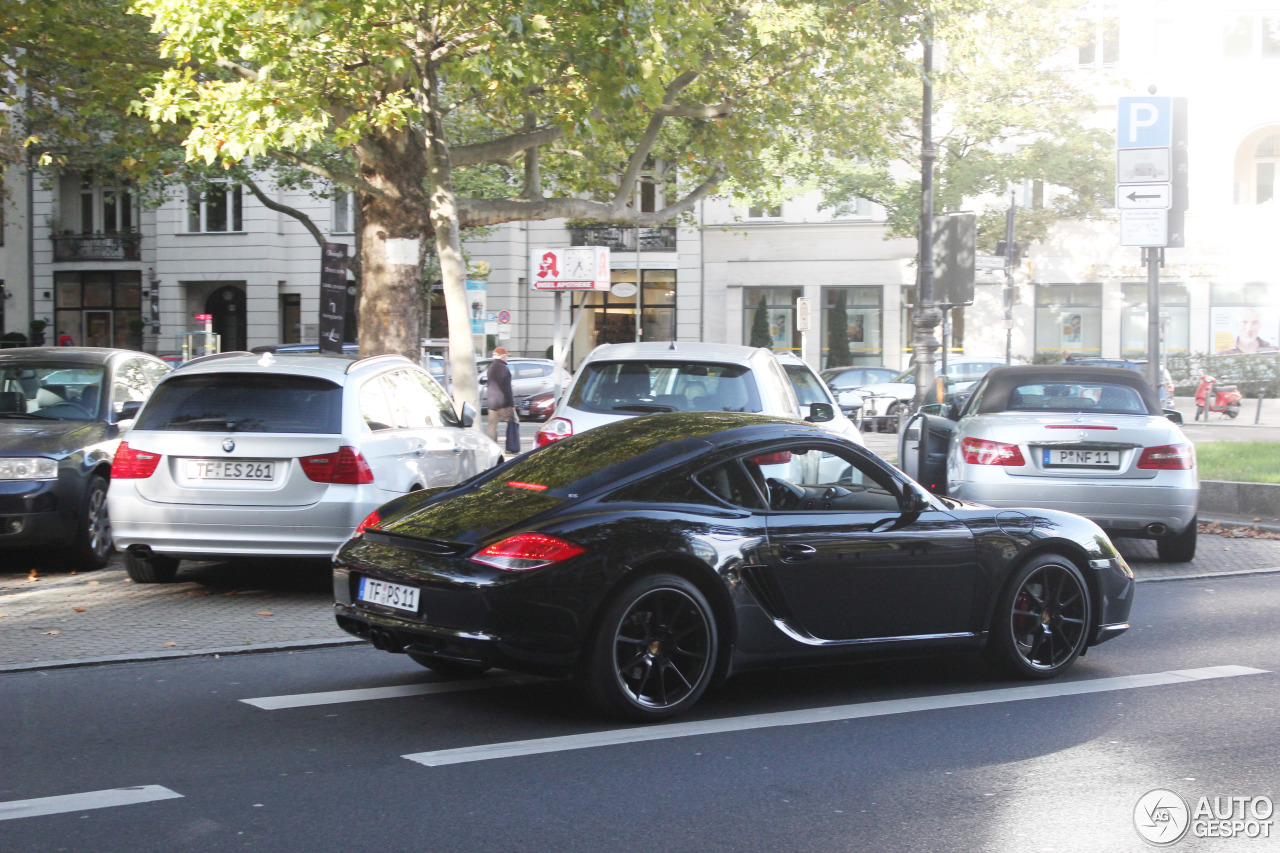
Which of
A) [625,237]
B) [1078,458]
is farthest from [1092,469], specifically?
[625,237]

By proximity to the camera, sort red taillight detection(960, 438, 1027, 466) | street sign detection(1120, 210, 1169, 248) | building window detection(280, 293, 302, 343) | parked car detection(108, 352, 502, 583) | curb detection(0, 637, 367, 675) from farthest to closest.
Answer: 1. building window detection(280, 293, 302, 343)
2. street sign detection(1120, 210, 1169, 248)
3. red taillight detection(960, 438, 1027, 466)
4. parked car detection(108, 352, 502, 583)
5. curb detection(0, 637, 367, 675)

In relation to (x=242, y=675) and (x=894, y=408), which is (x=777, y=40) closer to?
(x=894, y=408)

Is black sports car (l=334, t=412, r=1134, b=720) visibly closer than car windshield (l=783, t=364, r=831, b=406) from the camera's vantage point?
Yes

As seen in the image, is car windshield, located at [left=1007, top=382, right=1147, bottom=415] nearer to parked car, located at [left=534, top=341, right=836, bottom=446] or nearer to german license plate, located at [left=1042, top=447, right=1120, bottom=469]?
german license plate, located at [left=1042, top=447, right=1120, bottom=469]

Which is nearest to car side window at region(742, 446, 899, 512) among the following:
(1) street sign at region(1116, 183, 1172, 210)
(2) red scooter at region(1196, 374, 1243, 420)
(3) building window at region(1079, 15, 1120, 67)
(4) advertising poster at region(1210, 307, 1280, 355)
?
(1) street sign at region(1116, 183, 1172, 210)

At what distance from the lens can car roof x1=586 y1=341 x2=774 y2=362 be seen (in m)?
10.7

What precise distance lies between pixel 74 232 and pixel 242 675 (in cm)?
4902

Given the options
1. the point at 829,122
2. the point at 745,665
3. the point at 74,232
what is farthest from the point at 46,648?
the point at 74,232

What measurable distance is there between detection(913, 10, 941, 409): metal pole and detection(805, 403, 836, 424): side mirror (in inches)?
287

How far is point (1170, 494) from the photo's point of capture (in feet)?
36.7

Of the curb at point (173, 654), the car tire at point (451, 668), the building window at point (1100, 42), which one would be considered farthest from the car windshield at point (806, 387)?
the building window at point (1100, 42)

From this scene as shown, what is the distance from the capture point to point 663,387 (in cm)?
1071

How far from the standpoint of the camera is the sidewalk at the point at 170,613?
7602 mm

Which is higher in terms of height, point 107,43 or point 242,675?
point 107,43
